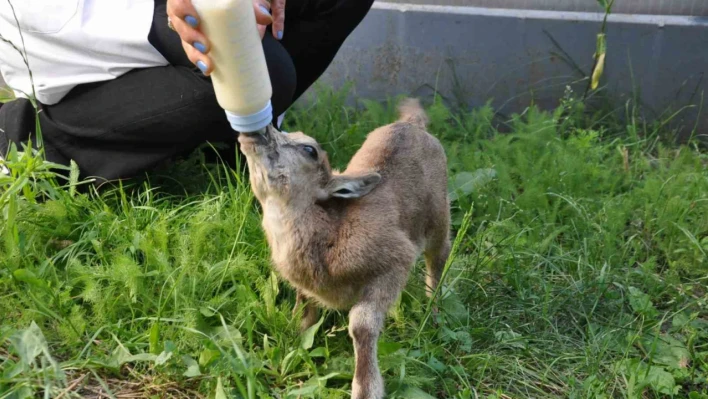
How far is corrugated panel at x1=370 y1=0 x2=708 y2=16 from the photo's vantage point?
4609 millimetres

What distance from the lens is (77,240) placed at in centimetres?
333

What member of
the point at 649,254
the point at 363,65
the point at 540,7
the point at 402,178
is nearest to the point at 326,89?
the point at 363,65

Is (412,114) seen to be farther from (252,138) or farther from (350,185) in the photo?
(252,138)

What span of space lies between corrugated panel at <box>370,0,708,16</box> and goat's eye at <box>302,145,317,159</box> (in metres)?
2.32

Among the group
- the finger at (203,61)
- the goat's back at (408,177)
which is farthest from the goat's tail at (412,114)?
the finger at (203,61)

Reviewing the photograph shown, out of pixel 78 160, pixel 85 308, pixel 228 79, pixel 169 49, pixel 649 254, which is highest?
pixel 228 79

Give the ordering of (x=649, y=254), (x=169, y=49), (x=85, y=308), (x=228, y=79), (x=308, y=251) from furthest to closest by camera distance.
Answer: (x=649, y=254) < (x=169, y=49) < (x=85, y=308) < (x=308, y=251) < (x=228, y=79)

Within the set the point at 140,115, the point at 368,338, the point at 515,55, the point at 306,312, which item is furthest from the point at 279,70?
the point at 515,55

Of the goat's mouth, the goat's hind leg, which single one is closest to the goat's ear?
the goat's mouth

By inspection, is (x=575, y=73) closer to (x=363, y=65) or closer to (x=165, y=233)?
(x=363, y=65)

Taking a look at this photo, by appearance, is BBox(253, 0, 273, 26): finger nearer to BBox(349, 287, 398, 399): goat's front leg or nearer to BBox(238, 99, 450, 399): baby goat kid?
BBox(238, 99, 450, 399): baby goat kid

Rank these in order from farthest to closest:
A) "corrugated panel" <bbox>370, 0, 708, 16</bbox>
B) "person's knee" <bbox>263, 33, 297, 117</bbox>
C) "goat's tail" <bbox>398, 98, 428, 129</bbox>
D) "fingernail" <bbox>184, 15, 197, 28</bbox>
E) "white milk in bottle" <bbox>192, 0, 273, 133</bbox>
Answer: "corrugated panel" <bbox>370, 0, 708, 16</bbox>, "goat's tail" <bbox>398, 98, 428, 129</bbox>, "person's knee" <bbox>263, 33, 297, 117</bbox>, "fingernail" <bbox>184, 15, 197, 28</bbox>, "white milk in bottle" <bbox>192, 0, 273, 133</bbox>

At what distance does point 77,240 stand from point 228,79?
4.31 feet

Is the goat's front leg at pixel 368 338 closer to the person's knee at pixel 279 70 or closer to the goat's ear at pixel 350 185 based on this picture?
the goat's ear at pixel 350 185
